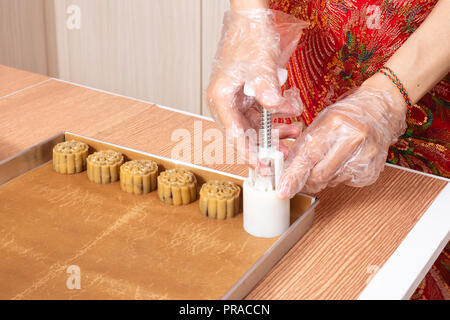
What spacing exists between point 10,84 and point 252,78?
0.79m

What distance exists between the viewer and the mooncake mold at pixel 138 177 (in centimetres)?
105

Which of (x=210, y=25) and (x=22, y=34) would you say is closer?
(x=210, y=25)

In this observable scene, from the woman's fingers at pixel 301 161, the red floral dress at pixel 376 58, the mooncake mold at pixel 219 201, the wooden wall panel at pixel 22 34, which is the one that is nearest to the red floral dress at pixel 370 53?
the red floral dress at pixel 376 58

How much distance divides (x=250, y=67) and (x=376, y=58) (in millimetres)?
369

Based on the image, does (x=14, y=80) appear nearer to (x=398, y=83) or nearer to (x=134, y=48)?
(x=398, y=83)

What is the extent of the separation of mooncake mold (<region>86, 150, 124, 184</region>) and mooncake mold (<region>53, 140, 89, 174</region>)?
3 centimetres

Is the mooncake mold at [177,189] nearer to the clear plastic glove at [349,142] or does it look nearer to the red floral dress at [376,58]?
the clear plastic glove at [349,142]

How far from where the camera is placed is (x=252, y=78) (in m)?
1.02

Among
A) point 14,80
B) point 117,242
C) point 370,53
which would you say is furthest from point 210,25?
point 117,242

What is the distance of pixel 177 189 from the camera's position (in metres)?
1.02

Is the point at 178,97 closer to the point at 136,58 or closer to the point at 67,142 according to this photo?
the point at 136,58

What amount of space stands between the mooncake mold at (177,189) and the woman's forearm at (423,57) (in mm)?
385

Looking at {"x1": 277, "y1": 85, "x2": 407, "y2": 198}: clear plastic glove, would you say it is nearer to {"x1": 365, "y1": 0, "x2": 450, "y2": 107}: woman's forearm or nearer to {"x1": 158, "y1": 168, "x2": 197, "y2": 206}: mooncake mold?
{"x1": 365, "y1": 0, "x2": 450, "y2": 107}: woman's forearm

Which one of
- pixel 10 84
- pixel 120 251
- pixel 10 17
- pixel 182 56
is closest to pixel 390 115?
pixel 120 251
